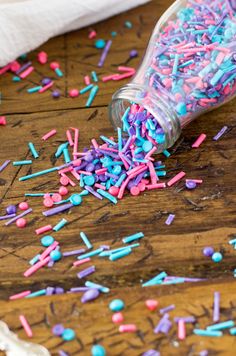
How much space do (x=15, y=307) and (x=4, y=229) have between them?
0.41 ft

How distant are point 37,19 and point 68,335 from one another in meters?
0.57

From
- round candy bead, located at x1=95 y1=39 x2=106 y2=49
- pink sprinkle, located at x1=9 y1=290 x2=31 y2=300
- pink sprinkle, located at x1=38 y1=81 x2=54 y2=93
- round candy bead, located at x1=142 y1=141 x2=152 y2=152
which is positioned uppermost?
round candy bead, located at x1=95 y1=39 x2=106 y2=49

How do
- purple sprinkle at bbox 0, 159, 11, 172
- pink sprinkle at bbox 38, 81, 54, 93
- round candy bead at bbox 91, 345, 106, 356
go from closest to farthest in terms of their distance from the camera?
1. round candy bead at bbox 91, 345, 106, 356
2. purple sprinkle at bbox 0, 159, 11, 172
3. pink sprinkle at bbox 38, 81, 54, 93

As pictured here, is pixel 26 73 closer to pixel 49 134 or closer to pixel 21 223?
pixel 49 134

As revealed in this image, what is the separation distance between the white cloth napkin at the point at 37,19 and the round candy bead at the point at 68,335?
0.51 m

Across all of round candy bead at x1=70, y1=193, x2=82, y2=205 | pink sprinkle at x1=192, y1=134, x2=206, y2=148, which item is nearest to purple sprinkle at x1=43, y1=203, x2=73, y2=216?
round candy bead at x1=70, y1=193, x2=82, y2=205

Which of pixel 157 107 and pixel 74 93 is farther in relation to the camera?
pixel 74 93

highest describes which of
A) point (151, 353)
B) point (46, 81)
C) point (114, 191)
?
point (46, 81)

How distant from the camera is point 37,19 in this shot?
1.12 meters

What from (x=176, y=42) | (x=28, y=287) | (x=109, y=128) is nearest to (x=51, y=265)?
(x=28, y=287)

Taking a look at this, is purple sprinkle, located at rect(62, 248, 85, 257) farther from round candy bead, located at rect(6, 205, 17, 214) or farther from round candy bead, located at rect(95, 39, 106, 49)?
round candy bead, located at rect(95, 39, 106, 49)

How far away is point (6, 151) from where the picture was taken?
100cm

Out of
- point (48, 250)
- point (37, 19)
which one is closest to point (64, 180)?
point (48, 250)

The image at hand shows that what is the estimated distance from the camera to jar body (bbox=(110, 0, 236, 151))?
0.94m
